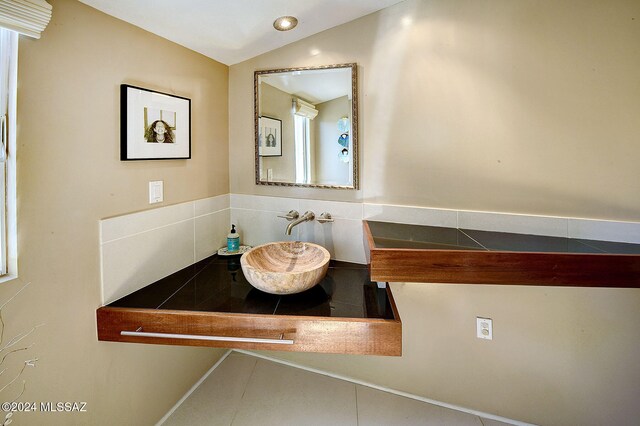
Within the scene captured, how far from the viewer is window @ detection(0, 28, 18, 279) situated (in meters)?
1.02

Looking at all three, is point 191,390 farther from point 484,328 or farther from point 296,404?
point 484,328

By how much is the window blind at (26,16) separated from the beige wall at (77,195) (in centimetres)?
6

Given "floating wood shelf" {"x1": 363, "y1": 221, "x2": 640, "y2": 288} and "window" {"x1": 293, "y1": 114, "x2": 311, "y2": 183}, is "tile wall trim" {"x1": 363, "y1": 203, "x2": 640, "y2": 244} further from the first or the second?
"window" {"x1": 293, "y1": 114, "x2": 311, "y2": 183}

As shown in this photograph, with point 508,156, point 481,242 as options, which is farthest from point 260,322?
point 508,156

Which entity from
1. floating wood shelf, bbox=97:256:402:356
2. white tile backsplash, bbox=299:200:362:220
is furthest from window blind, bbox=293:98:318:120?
floating wood shelf, bbox=97:256:402:356

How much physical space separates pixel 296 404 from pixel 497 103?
2.02 meters

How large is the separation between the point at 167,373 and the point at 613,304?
2.34m

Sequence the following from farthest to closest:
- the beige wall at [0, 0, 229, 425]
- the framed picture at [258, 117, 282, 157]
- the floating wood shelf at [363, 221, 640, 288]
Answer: the framed picture at [258, 117, 282, 157] < the floating wood shelf at [363, 221, 640, 288] < the beige wall at [0, 0, 229, 425]

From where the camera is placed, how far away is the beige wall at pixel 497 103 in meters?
1.41

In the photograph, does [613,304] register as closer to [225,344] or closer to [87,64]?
[225,344]

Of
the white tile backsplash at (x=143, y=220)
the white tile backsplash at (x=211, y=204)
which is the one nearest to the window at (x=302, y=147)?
the white tile backsplash at (x=211, y=204)

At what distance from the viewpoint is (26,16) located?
99 cm

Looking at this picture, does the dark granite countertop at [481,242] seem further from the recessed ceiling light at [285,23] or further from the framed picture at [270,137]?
the recessed ceiling light at [285,23]

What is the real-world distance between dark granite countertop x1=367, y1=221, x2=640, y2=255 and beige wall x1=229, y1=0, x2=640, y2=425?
147mm
